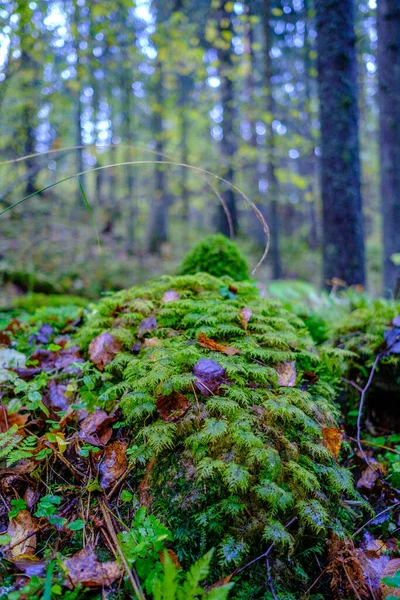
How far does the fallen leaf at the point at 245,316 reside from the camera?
2055 mm

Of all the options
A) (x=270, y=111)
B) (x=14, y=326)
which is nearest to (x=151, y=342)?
(x=14, y=326)

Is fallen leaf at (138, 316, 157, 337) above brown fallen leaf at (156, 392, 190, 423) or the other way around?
above

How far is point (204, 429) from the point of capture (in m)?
1.46

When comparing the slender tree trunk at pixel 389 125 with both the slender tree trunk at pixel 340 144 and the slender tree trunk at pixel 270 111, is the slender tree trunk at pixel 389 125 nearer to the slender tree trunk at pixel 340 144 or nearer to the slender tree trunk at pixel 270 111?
the slender tree trunk at pixel 340 144

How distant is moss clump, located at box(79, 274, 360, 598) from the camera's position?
4.22ft

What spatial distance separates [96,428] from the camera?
167cm

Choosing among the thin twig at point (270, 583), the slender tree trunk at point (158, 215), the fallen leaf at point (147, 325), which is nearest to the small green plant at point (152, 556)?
the thin twig at point (270, 583)

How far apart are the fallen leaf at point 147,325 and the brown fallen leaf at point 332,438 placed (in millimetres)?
1039

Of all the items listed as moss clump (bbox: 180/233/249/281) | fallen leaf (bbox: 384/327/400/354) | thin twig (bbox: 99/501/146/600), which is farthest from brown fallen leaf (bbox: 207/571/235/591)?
moss clump (bbox: 180/233/249/281)

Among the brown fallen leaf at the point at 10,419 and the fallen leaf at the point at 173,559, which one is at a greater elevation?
the brown fallen leaf at the point at 10,419

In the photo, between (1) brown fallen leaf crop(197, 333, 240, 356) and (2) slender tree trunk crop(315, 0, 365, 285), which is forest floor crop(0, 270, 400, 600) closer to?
(1) brown fallen leaf crop(197, 333, 240, 356)

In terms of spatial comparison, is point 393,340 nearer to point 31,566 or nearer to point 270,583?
point 270,583

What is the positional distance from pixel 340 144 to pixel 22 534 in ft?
20.9

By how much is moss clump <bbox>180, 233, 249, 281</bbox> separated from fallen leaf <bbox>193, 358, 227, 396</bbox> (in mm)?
1663
